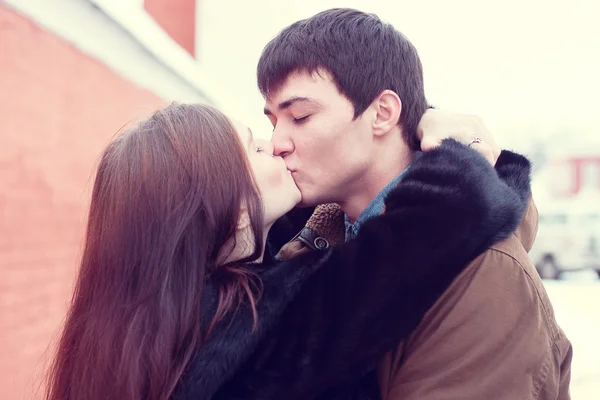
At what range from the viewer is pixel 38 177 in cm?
233

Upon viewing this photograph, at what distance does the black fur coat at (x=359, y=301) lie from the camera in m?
1.15

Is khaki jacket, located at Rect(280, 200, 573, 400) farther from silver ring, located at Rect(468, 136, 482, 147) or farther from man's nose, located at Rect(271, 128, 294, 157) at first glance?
man's nose, located at Rect(271, 128, 294, 157)

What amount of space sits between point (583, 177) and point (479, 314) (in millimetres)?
16302

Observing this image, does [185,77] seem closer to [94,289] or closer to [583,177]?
[94,289]

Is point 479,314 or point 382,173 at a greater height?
point 382,173

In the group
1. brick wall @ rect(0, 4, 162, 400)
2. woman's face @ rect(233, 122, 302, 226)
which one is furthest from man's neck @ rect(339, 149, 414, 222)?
brick wall @ rect(0, 4, 162, 400)

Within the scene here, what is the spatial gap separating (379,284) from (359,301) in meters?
0.06

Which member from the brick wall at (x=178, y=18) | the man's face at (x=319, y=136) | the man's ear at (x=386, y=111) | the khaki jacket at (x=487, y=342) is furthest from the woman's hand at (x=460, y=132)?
the brick wall at (x=178, y=18)

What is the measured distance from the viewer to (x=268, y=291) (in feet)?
4.25

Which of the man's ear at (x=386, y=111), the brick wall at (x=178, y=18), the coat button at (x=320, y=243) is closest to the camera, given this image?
the man's ear at (x=386, y=111)

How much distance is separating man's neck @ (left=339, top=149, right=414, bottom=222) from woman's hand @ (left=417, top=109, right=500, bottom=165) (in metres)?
0.12

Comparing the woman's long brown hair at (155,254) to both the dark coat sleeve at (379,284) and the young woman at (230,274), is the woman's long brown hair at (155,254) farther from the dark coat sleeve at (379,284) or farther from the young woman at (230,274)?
the dark coat sleeve at (379,284)

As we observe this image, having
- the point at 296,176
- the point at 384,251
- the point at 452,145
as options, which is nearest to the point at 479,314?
the point at 384,251

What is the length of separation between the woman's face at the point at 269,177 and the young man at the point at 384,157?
0.07m
